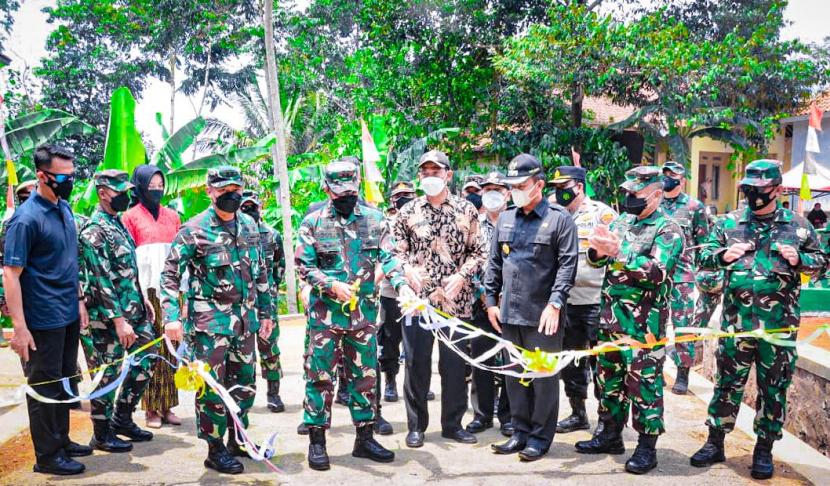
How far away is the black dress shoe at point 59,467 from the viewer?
4.59 metres

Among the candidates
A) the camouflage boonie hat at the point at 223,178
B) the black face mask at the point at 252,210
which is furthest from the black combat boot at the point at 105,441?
the black face mask at the point at 252,210

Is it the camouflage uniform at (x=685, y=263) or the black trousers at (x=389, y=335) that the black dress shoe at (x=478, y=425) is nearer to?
the black trousers at (x=389, y=335)

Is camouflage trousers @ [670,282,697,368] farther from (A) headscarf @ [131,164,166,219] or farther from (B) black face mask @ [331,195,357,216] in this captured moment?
(A) headscarf @ [131,164,166,219]

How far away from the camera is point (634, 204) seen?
473cm

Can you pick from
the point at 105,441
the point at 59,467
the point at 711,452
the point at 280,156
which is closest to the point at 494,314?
the point at 711,452

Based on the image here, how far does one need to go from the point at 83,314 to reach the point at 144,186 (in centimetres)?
133

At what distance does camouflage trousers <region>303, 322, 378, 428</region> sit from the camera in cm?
470

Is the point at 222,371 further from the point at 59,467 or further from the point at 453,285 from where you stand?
the point at 453,285

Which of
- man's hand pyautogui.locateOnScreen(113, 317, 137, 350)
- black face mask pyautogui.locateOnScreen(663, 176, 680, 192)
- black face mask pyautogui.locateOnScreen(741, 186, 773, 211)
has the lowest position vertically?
man's hand pyautogui.locateOnScreen(113, 317, 137, 350)

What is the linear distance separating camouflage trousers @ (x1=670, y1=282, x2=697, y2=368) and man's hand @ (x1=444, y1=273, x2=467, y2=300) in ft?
9.13

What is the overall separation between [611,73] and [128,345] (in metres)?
12.0

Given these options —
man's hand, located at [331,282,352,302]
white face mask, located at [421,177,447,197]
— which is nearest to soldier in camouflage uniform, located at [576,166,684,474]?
white face mask, located at [421,177,447,197]

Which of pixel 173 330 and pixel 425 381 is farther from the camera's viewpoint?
pixel 425 381

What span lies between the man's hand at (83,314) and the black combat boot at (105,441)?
783 mm
